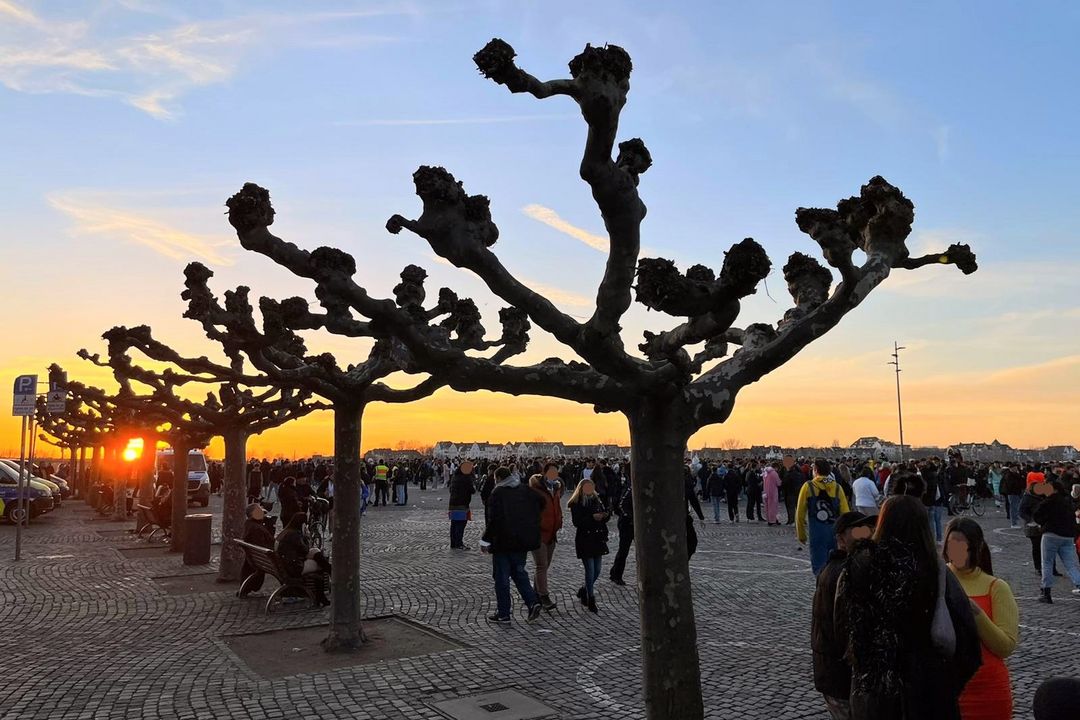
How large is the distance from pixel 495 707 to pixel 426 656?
1.88 m

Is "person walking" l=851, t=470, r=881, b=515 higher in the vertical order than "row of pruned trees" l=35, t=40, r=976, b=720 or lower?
lower

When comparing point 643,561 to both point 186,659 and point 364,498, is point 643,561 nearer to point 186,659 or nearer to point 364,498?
point 186,659

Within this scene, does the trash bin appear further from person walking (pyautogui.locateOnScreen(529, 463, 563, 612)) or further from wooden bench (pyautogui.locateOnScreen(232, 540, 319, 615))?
person walking (pyautogui.locateOnScreen(529, 463, 563, 612))

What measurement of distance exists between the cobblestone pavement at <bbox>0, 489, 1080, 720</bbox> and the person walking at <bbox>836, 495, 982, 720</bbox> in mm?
3015

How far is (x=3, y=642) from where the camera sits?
29.6 ft

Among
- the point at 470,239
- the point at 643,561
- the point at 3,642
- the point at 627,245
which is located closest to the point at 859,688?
the point at 643,561

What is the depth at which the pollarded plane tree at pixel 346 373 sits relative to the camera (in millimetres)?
8586

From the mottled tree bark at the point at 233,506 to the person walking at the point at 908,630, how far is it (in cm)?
1152

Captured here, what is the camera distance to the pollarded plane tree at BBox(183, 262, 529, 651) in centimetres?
859

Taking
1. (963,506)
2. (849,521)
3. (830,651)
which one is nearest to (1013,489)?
(963,506)

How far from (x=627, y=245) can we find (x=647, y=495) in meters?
1.51

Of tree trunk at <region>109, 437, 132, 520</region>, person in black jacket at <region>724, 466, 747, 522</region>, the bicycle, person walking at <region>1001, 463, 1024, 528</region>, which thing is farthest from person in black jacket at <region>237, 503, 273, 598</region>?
the bicycle

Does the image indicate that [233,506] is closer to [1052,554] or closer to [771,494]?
[1052,554]

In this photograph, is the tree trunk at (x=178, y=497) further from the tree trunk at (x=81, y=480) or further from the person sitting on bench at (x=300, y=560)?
the tree trunk at (x=81, y=480)
